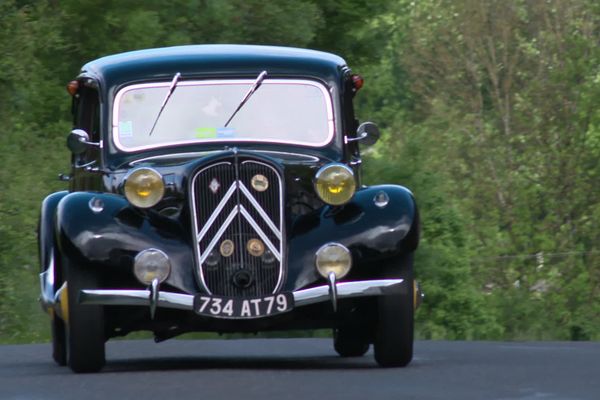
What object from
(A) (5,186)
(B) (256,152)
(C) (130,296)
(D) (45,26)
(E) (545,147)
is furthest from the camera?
(E) (545,147)

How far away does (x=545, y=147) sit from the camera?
155ft

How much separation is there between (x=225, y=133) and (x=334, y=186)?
135 centimetres

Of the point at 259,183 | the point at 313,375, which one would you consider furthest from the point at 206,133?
the point at 313,375

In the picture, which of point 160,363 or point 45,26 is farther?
point 45,26

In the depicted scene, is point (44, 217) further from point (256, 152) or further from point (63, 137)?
point (63, 137)

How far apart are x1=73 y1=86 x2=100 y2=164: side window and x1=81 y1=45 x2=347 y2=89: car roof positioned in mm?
155

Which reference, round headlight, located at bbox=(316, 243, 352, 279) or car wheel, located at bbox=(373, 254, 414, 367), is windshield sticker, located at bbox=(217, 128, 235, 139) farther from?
car wheel, located at bbox=(373, 254, 414, 367)

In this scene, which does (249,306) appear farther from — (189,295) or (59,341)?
(59,341)

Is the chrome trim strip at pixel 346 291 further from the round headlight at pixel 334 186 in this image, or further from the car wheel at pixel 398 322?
the round headlight at pixel 334 186

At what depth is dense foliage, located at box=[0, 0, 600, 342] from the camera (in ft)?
94.7

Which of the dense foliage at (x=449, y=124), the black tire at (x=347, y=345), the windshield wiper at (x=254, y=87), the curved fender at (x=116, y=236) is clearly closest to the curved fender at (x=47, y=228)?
the windshield wiper at (x=254, y=87)

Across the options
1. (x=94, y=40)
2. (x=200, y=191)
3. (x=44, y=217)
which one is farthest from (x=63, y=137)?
(x=200, y=191)

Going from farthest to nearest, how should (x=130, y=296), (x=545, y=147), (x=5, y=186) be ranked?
(x=545, y=147)
(x=5, y=186)
(x=130, y=296)

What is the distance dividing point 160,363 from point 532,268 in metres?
31.3
